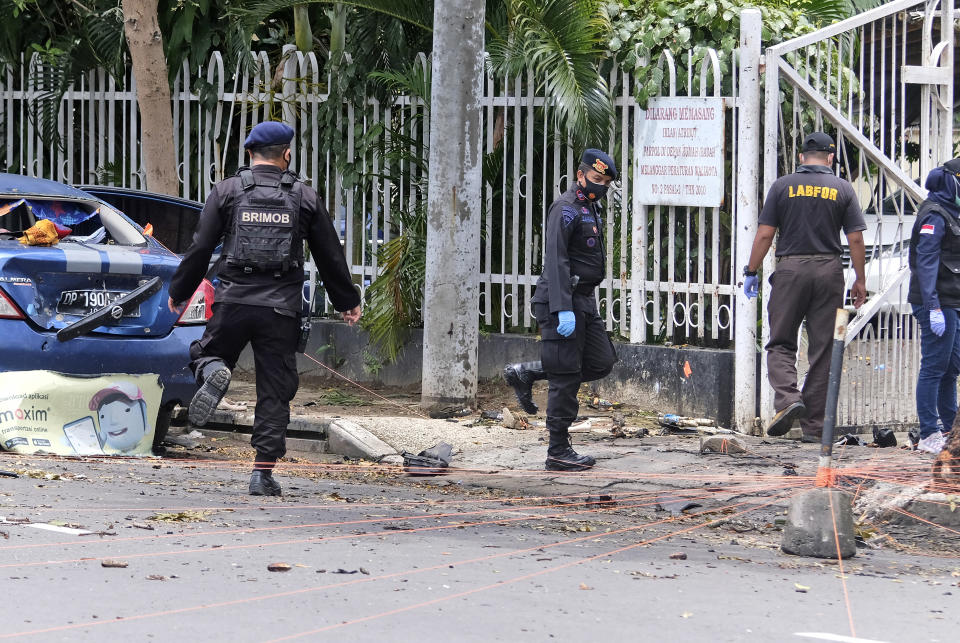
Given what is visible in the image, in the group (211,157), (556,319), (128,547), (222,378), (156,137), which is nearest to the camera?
(128,547)

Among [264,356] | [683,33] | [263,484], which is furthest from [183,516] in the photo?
[683,33]

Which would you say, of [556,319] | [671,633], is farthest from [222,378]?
[671,633]

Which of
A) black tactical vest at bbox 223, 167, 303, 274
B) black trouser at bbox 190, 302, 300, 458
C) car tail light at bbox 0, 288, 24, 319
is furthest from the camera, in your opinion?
car tail light at bbox 0, 288, 24, 319

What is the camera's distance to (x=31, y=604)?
4168 mm

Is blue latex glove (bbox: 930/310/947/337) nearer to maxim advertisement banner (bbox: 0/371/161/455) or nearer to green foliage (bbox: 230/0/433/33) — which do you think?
maxim advertisement banner (bbox: 0/371/161/455)

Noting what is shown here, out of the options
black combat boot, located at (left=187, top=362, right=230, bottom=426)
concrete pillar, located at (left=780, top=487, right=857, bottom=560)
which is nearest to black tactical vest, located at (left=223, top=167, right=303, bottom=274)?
black combat boot, located at (left=187, top=362, right=230, bottom=426)

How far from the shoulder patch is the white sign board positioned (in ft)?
5.88

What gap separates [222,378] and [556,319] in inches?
74.7

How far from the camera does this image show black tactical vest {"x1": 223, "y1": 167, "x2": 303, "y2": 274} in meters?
6.18

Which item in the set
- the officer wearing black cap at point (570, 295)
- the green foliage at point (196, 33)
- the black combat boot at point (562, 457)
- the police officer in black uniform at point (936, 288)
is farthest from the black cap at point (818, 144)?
the green foliage at point (196, 33)

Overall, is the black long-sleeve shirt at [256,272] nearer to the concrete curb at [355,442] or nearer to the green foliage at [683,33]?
the concrete curb at [355,442]

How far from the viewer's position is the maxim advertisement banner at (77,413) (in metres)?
6.97

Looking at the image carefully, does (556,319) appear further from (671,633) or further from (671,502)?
(671,633)

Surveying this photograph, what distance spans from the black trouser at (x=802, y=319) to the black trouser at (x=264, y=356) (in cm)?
292
